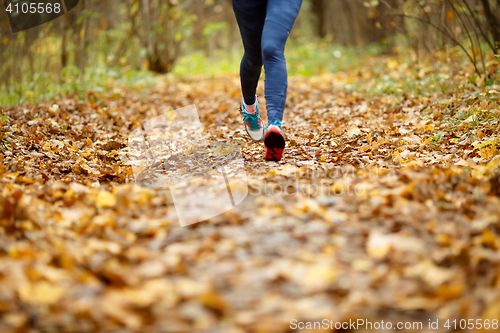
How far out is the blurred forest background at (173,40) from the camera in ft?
17.9

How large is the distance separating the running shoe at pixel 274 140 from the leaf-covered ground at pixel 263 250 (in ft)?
0.31

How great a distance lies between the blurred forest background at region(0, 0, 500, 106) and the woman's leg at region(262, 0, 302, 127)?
2.54 meters

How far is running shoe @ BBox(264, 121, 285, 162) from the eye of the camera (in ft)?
7.98

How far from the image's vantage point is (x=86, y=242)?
150 centimetres

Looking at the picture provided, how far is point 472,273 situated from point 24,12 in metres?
7.60

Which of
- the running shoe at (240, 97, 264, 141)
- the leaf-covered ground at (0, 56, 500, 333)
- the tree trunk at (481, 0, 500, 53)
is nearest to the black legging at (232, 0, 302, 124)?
the leaf-covered ground at (0, 56, 500, 333)

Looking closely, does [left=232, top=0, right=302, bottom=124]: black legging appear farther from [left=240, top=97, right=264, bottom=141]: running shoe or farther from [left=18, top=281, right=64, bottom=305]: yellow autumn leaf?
[left=18, top=281, right=64, bottom=305]: yellow autumn leaf

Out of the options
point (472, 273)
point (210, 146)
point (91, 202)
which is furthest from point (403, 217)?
point (210, 146)

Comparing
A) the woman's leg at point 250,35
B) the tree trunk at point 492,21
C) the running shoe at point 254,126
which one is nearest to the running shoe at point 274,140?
the running shoe at point 254,126

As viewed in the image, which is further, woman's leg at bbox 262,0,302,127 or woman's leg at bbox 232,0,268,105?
woman's leg at bbox 232,0,268,105

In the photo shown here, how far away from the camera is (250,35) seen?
2.78 m

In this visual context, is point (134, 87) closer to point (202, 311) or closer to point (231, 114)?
point (231, 114)

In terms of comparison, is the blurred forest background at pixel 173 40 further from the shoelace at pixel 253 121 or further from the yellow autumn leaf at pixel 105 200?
the yellow autumn leaf at pixel 105 200

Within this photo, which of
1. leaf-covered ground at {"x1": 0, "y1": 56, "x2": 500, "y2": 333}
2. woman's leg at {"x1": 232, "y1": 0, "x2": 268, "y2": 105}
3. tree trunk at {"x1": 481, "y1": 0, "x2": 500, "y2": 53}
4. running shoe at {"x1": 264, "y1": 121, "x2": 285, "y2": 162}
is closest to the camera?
leaf-covered ground at {"x1": 0, "y1": 56, "x2": 500, "y2": 333}
